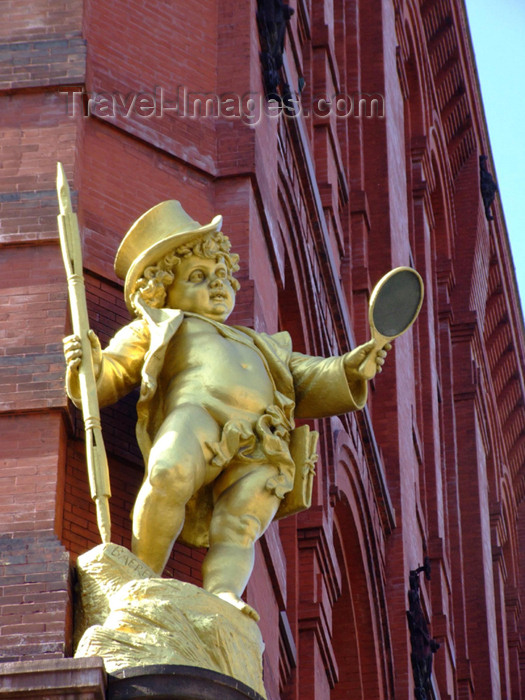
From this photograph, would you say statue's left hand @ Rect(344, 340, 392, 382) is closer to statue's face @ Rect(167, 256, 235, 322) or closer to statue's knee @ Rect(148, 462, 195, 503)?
statue's face @ Rect(167, 256, 235, 322)

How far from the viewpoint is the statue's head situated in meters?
9.70

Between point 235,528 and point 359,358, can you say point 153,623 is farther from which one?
point 359,358

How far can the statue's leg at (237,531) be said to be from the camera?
8.73 metres

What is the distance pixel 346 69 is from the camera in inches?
810

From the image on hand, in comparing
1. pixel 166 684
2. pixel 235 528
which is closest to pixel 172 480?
pixel 235 528

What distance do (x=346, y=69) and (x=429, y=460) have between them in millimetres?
4777

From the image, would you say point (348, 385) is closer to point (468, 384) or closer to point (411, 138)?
point (411, 138)

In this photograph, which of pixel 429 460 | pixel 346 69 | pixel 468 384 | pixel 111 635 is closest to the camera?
pixel 111 635

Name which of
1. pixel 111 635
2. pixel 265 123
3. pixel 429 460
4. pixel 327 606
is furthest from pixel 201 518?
pixel 429 460

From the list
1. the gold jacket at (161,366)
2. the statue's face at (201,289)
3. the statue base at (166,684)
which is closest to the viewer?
the statue base at (166,684)

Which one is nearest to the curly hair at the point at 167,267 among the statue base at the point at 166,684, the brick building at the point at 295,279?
the brick building at the point at 295,279

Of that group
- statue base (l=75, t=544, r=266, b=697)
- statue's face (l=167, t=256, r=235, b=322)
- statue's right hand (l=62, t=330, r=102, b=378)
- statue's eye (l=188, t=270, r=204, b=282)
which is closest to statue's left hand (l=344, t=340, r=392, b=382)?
statue's face (l=167, t=256, r=235, b=322)

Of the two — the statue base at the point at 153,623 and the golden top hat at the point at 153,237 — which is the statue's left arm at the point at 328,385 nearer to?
the golden top hat at the point at 153,237

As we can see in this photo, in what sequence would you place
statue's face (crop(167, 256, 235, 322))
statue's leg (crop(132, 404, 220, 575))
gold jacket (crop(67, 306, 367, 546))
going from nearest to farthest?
statue's leg (crop(132, 404, 220, 575)) < gold jacket (crop(67, 306, 367, 546)) < statue's face (crop(167, 256, 235, 322))
